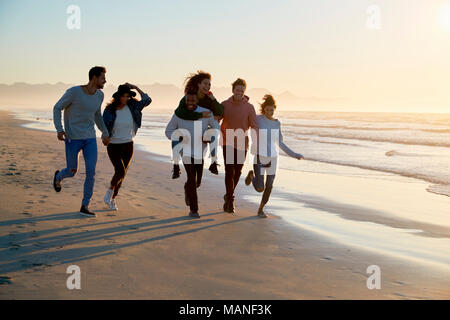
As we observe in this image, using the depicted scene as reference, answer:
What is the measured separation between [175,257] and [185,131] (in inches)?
85.4

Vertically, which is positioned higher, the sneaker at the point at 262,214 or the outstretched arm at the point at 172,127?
the outstretched arm at the point at 172,127

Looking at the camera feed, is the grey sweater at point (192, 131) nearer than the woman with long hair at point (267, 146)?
Yes

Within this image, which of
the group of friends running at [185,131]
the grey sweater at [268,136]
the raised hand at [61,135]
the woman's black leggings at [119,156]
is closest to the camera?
the raised hand at [61,135]

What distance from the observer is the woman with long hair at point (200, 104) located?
6.03 m

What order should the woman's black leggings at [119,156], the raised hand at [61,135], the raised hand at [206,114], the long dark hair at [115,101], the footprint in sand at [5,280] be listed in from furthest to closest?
the woman's black leggings at [119,156] < the long dark hair at [115,101] < the raised hand at [206,114] < the raised hand at [61,135] < the footprint in sand at [5,280]

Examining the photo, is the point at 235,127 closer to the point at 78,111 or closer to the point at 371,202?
the point at 78,111

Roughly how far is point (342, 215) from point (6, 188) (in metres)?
5.64

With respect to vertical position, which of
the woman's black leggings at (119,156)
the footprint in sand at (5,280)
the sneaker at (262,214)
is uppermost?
the woman's black leggings at (119,156)

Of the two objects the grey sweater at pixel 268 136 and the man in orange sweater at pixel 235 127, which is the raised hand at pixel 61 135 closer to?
the man in orange sweater at pixel 235 127

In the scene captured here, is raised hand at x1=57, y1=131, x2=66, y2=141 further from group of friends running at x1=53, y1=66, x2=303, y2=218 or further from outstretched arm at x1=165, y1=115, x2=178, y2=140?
outstretched arm at x1=165, y1=115, x2=178, y2=140

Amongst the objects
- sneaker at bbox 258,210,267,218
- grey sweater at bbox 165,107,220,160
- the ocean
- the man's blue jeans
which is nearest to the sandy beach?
sneaker at bbox 258,210,267,218

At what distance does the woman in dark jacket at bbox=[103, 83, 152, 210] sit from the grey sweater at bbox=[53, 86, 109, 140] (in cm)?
35

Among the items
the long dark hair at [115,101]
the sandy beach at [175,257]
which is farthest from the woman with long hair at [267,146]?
the long dark hair at [115,101]

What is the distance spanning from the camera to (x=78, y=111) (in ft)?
18.8
